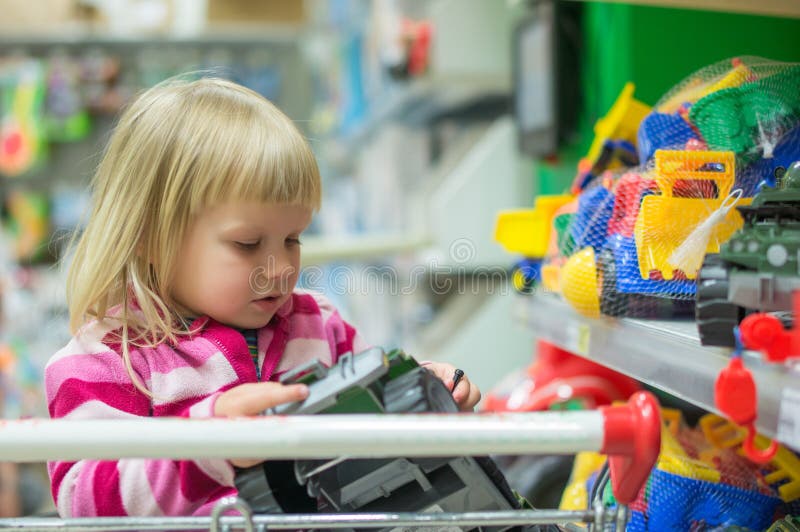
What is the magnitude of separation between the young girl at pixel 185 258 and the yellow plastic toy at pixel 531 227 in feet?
1.64

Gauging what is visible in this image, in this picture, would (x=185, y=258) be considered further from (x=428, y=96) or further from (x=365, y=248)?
(x=428, y=96)

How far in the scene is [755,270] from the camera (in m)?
0.71

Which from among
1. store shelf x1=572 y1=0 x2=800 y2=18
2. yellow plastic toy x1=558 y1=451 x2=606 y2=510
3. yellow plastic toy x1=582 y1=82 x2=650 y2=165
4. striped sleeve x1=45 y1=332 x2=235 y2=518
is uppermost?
store shelf x1=572 y1=0 x2=800 y2=18

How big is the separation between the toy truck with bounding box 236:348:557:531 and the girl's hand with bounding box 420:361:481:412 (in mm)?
89

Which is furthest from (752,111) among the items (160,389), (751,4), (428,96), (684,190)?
(428,96)

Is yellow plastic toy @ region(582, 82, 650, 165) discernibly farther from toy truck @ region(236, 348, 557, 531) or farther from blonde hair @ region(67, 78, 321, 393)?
toy truck @ region(236, 348, 557, 531)

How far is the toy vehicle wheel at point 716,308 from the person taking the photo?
730 millimetres

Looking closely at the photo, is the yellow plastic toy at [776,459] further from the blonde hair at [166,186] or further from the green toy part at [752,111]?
the blonde hair at [166,186]

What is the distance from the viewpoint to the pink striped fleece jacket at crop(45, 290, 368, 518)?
2.47ft

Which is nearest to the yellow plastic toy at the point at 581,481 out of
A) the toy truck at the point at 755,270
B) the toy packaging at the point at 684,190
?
the toy packaging at the point at 684,190

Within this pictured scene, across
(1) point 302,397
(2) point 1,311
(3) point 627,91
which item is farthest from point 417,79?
(2) point 1,311

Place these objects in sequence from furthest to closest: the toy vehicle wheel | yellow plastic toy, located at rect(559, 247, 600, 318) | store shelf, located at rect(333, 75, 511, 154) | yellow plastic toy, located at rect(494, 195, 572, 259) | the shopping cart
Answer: store shelf, located at rect(333, 75, 511, 154)
yellow plastic toy, located at rect(494, 195, 572, 259)
yellow plastic toy, located at rect(559, 247, 600, 318)
the toy vehicle wheel
the shopping cart

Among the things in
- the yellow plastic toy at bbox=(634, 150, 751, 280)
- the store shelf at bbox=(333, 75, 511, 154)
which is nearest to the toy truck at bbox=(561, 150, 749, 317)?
the yellow plastic toy at bbox=(634, 150, 751, 280)

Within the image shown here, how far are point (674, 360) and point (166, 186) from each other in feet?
Answer: 1.88
